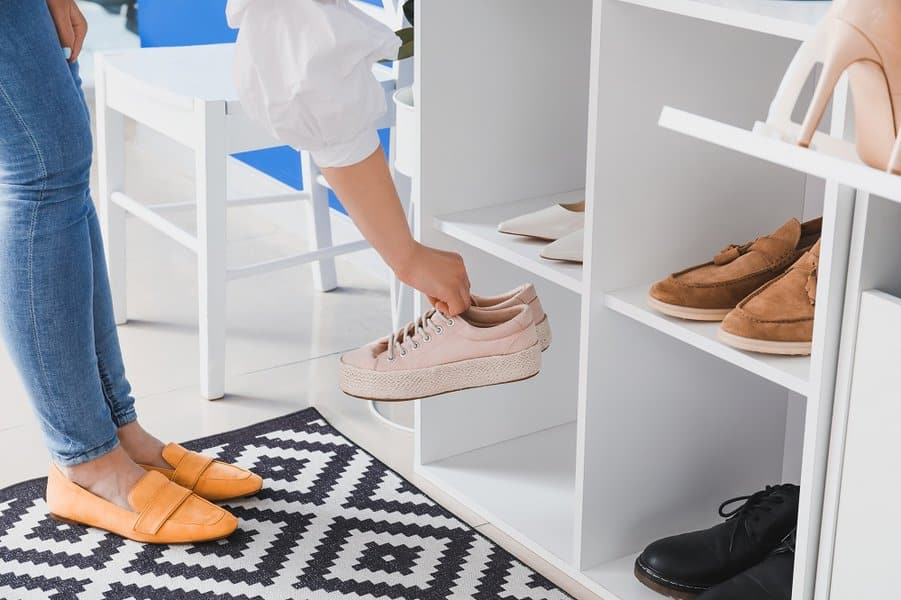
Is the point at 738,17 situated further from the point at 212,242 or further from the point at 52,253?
the point at 212,242

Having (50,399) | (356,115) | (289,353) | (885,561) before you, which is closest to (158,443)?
(50,399)

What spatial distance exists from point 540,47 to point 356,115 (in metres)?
0.52

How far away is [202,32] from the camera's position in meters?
3.04

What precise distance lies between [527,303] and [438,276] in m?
0.14

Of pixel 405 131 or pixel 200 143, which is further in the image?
pixel 200 143

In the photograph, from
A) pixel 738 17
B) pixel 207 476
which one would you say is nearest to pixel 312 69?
pixel 738 17

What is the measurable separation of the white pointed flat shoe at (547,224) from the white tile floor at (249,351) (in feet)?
1.31

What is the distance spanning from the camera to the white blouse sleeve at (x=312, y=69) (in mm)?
1087

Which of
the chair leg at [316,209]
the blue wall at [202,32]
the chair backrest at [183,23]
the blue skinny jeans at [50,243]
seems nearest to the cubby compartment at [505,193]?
the blue skinny jeans at [50,243]

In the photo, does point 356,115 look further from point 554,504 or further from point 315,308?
point 315,308

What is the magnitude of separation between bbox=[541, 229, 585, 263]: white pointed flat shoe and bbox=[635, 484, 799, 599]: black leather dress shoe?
0.35 m

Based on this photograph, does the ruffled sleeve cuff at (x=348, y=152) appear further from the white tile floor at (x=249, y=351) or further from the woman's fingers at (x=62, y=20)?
the white tile floor at (x=249, y=351)

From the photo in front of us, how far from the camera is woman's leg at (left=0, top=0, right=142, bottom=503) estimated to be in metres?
1.30

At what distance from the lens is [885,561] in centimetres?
106
